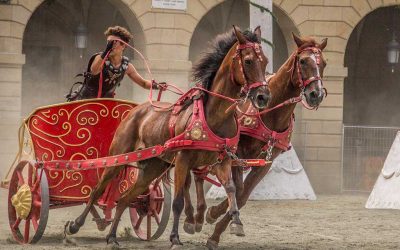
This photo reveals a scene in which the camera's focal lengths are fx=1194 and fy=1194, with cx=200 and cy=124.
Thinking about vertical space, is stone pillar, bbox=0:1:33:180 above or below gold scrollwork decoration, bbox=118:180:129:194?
above

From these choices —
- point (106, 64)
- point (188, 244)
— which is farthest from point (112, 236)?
point (106, 64)

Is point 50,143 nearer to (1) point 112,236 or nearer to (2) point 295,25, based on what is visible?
(1) point 112,236

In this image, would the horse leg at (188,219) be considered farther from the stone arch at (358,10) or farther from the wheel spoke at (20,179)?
the stone arch at (358,10)

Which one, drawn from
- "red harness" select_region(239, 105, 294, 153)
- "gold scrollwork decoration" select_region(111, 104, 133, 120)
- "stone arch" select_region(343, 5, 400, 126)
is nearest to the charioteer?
"gold scrollwork decoration" select_region(111, 104, 133, 120)

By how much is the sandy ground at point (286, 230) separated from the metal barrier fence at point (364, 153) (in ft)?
15.5

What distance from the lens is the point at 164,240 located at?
41.8 feet

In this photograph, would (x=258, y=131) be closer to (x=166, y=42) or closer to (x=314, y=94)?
(x=314, y=94)

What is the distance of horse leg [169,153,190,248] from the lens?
1101 cm

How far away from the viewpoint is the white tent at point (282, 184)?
1992 centimetres

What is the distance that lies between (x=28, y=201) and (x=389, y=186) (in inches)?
328

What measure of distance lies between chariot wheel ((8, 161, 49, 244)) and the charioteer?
1.05 metres

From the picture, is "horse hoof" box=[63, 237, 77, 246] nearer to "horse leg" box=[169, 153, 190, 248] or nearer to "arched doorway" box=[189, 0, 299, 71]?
"horse leg" box=[169, 153, 190, 248]

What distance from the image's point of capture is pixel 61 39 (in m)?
30.1

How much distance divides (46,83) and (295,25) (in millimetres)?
7124
